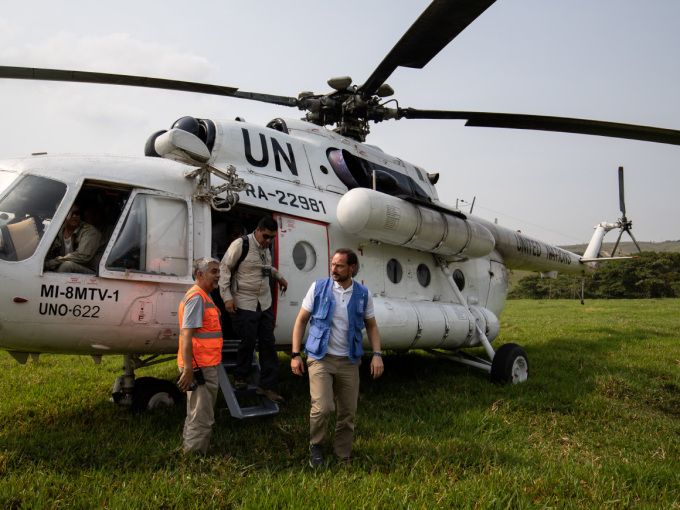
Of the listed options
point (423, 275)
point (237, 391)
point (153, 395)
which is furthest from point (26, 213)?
point (423, 275)

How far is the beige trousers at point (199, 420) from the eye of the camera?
171 inches

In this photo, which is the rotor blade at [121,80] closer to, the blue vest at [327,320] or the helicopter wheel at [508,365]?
the blue vest at [327,320]

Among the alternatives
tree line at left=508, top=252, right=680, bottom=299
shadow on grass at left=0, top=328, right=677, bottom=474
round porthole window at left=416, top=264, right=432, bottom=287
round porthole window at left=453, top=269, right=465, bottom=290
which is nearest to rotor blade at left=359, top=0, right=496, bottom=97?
round porthole window at left=416, top=264, right=432, bottom=287

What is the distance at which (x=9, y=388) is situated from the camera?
7.10 meters

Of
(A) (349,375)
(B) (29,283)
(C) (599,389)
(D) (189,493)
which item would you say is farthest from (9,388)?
(C) (599,389)

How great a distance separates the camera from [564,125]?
26.0ft

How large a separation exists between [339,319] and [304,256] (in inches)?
91.4

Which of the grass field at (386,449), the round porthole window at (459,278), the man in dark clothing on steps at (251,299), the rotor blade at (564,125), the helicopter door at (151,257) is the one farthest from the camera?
the round porthole window at (459,278)

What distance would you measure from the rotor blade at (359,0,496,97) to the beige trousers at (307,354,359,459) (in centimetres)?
389

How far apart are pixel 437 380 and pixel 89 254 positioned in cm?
531

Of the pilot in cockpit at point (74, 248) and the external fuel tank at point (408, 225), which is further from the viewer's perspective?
the external fuel tank at point (408, 225)

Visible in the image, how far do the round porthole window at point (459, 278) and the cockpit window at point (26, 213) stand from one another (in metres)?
6.34

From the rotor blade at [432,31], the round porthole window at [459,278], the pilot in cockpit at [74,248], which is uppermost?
the rotor blade at [432,31]

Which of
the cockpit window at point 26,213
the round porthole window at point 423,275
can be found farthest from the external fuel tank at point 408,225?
the cockpit window at point 26,213
